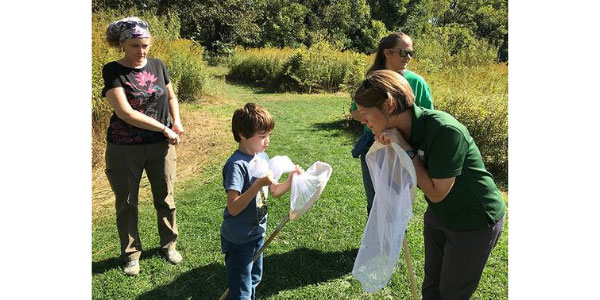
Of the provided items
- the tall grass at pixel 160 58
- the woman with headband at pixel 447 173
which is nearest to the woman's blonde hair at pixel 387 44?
the woman with headband at pixel 447 173

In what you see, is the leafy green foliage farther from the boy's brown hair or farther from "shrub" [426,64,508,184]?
the boy's brown hair

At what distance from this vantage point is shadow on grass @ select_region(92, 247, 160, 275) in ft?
11.4

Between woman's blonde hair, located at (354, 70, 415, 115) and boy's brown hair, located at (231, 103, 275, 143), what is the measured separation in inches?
26.8

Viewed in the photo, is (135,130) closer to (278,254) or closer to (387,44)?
(278,254)

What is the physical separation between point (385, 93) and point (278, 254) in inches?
98.5

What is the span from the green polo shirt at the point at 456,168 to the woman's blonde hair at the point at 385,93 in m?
0.08

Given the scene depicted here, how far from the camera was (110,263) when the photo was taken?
3.56 m

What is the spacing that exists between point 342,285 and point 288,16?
1181 inches

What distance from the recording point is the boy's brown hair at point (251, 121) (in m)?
2.21

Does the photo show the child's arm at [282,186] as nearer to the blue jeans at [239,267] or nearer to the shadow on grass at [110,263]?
the blue jeans at [239,267]

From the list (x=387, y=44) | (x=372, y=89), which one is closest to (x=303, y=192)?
(x=372, y=89)

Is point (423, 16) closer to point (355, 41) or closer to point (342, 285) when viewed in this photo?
point (355, 41)

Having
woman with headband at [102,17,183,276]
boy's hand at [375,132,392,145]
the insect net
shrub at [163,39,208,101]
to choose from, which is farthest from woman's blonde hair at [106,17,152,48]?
shrub at [163,39,208,101]

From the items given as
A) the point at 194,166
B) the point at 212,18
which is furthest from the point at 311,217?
the point at 212,18
